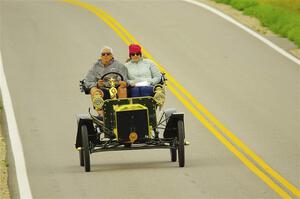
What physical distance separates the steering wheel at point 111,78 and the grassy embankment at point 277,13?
13038 mm

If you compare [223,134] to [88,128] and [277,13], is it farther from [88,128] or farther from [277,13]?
[277,13]

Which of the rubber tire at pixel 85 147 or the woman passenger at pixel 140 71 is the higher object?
the woman passenger at pixel 140 71

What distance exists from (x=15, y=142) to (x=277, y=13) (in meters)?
14.7

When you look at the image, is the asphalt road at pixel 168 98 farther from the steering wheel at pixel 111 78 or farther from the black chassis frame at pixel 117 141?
the steering wheel at pixel 111 78

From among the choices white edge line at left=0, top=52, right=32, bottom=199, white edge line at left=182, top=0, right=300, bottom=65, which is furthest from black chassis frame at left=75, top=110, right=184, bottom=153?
white edge line at left=182, top=0, right=300, bottom=65

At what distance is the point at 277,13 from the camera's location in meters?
33.3

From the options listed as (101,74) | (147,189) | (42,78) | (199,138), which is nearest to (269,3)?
(42,78)

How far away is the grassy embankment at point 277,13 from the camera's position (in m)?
31.5

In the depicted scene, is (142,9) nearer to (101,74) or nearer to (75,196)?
(101,74)

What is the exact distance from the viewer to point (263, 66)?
91.5 feet

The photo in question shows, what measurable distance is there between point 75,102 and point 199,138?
4.42 meters

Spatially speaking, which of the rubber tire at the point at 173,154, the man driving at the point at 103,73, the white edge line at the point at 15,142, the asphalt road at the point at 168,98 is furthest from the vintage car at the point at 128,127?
the white edge line at the point at 15,142

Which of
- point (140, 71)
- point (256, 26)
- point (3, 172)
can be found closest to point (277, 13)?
point (256, 26)

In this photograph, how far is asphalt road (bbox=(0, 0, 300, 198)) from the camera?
54.0ft
